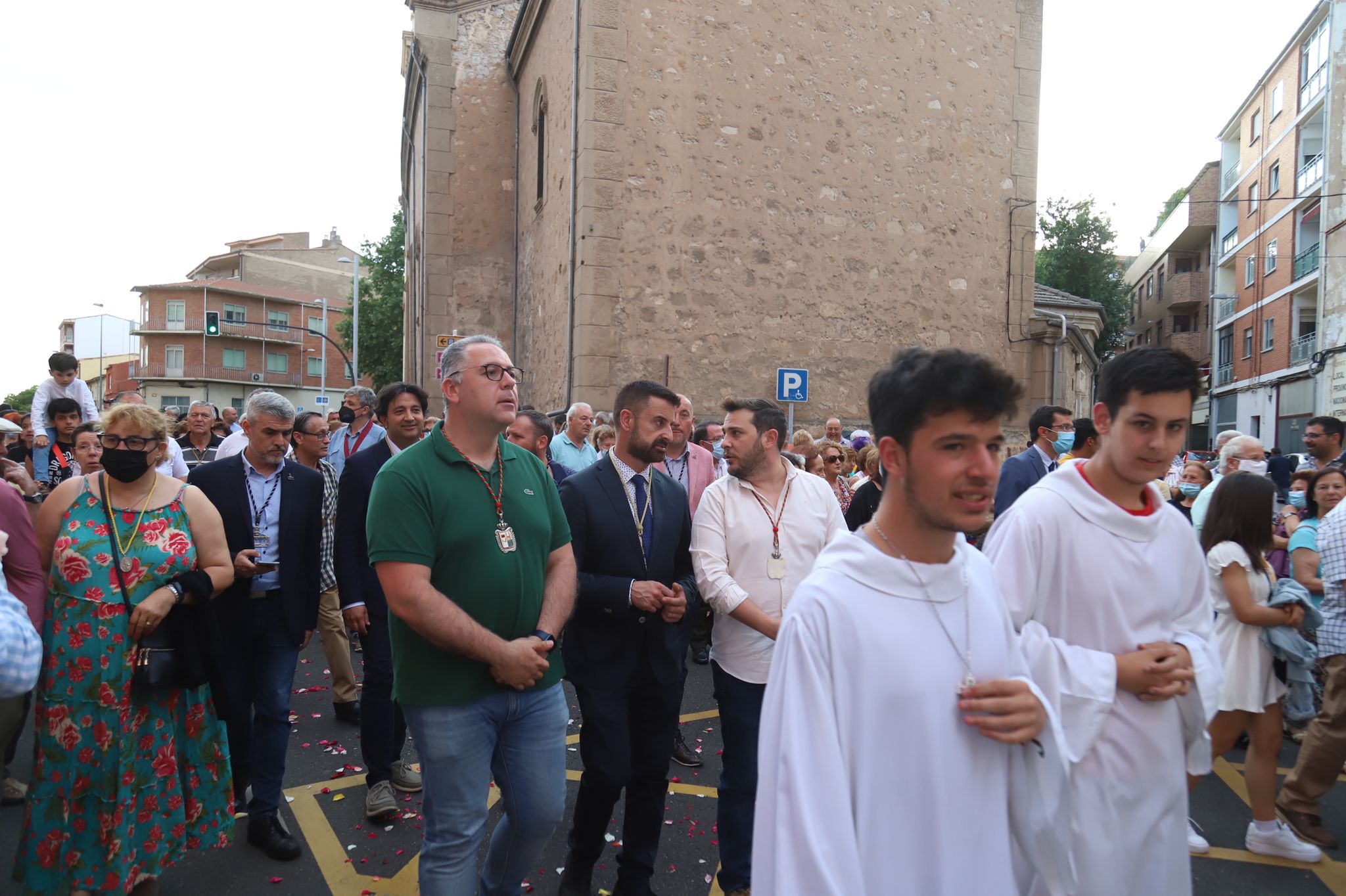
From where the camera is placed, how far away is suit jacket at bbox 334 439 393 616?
4.61 meters

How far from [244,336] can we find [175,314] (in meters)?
5.04

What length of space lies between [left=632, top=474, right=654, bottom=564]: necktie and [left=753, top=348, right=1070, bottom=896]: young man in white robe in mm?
2055

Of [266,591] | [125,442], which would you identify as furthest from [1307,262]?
[125,442]

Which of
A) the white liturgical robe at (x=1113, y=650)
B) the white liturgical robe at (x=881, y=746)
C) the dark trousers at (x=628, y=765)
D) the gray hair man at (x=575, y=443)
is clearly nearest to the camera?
the white liturgical robe at (x=881, y=746)

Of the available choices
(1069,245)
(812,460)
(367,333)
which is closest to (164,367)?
(367,333)

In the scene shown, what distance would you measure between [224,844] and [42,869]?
813mm

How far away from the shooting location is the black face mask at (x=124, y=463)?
357cm

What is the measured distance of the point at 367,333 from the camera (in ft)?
135

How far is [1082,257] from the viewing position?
3894 cm

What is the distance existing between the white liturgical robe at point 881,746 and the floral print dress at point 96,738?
294 centimetres

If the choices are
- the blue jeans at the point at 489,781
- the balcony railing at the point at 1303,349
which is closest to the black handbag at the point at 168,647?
the blue jeans at the point at 489,781

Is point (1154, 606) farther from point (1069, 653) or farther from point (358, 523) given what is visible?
point (358, 523)

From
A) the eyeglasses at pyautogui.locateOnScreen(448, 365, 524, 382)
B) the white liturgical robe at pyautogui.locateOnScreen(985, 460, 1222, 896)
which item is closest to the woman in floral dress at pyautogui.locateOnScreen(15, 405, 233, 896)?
the eyeglasses at pyautogui.locateOnScreen(448, 365, 524, 382)

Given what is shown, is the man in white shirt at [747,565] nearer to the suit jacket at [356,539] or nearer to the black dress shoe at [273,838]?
the suit jacket at [356,539]
